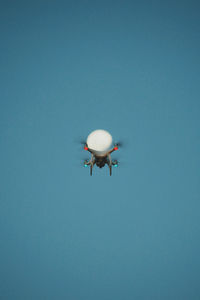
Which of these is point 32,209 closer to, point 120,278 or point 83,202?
point 83,202

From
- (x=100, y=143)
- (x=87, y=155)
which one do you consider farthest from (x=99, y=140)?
(x=87, y=155)

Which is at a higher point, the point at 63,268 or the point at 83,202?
the point at 83,202

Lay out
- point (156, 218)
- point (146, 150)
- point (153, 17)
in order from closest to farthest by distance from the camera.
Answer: point (153, 17) < point (146, 150) < point (156, 218)

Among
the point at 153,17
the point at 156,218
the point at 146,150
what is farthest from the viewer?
the point at 156,218

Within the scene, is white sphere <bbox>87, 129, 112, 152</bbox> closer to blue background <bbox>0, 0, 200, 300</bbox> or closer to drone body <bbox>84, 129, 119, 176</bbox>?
drone body <bbox>84, 129, 119, 176</bbox>

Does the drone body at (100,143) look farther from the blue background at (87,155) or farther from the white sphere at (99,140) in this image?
the blue background at (87,155)

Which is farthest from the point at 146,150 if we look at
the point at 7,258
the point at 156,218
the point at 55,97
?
the point at 7,258
